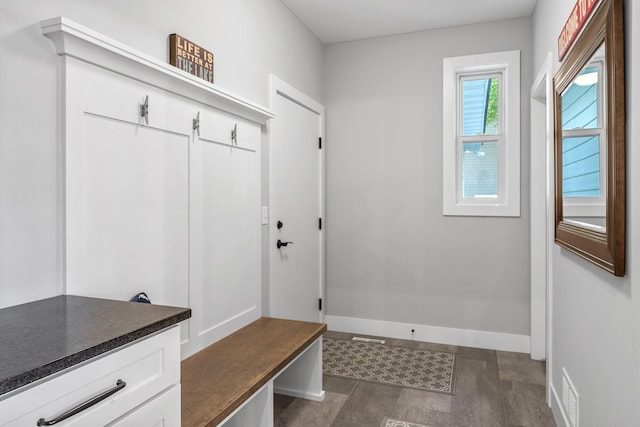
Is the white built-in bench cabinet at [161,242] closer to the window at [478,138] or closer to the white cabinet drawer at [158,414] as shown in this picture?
the white cabinet drawer at [158,414]

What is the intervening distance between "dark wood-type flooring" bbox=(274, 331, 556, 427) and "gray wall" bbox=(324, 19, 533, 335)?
0.73 m

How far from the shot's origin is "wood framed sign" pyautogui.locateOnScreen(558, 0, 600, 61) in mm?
1645

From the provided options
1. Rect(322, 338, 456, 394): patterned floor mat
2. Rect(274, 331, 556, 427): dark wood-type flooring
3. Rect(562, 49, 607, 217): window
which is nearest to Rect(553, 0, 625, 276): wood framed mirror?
→ Rect(562, 49, 607, 217): window

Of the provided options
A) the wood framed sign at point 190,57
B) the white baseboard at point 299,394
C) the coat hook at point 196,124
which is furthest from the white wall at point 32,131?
the white baseboard at point 299,394

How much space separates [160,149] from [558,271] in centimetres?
209

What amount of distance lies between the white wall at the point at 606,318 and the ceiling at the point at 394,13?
3.04ft

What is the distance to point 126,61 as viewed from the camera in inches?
65.4

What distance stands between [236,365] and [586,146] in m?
1.72

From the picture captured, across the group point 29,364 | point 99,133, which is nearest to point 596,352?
point 29,364

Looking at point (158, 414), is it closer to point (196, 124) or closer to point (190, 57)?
point (196, 124)

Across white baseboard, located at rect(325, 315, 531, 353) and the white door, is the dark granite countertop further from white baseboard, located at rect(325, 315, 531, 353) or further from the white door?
white baseboard, located at rect(325, 315, 531, 353)

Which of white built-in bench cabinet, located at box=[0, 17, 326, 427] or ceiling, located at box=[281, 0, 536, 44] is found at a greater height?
ceiling, located at box=[281, 0, 536, 44]

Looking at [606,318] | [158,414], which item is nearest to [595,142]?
[606,318]

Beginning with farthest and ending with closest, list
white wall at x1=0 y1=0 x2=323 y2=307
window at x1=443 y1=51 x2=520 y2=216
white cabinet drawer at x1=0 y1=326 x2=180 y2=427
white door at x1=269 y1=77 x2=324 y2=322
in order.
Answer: window at x1=443 y1=51 x2=520 y2=216 < white door at x1=269 y1=77 x2=324 y2=322 < white wall at x1=0 y1=0 x2=323 y2=307 < white cabinet drawer at x1=0 y1=326 x2=180 y2=427
